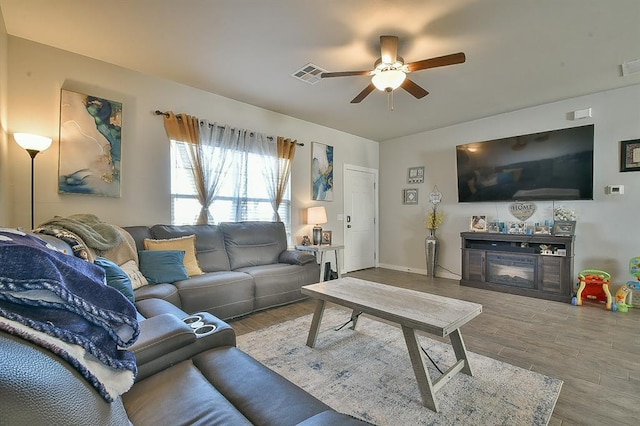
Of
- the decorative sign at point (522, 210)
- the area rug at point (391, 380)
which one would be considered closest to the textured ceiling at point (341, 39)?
the decorative sign at point (522, 210)

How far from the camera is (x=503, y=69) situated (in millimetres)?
3121

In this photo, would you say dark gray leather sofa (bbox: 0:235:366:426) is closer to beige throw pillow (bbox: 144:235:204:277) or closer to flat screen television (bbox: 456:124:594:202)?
beige throw pillow (bbox: 144:235:204:277)

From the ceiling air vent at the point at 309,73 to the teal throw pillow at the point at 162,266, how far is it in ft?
7.81

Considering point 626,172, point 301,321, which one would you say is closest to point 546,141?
point 626,172

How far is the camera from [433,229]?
17.1 ft

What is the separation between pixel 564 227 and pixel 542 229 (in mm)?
266

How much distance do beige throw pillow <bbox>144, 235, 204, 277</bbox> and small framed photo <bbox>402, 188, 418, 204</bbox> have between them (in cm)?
413

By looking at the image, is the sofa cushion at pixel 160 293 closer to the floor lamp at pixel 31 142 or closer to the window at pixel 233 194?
the window at pixel 233 194

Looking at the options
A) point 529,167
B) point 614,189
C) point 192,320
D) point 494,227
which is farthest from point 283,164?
point 614,189

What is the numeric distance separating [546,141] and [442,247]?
2273 millimetres

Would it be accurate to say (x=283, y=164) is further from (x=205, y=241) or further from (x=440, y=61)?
(x=440, y=61)

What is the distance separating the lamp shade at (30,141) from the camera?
2.30 metres

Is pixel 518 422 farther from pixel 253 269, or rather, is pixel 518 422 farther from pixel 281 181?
pixel 281 181

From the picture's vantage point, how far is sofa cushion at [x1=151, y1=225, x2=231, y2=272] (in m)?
3.21
